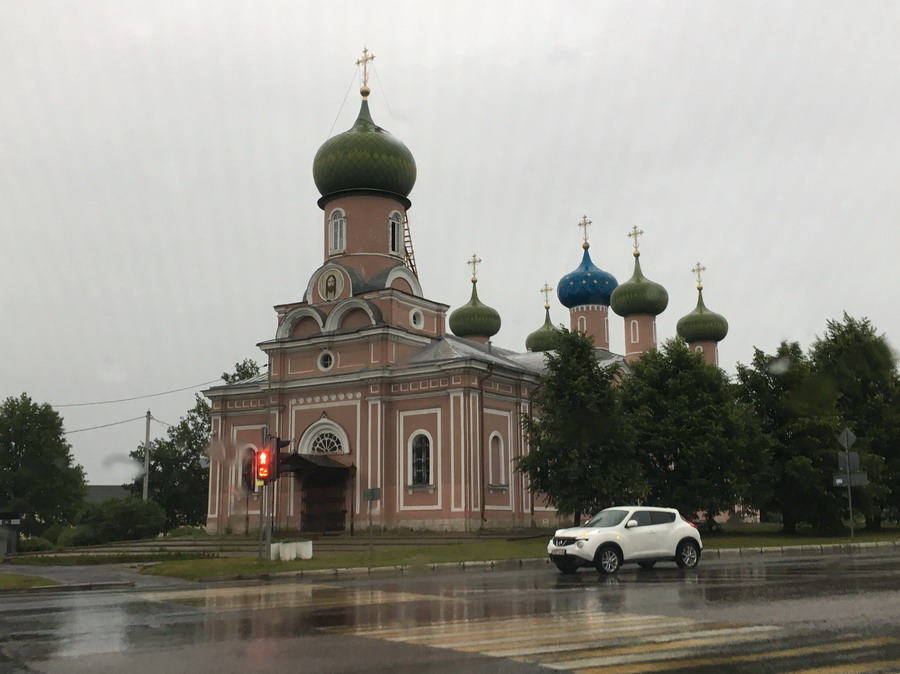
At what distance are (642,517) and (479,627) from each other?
9.91m

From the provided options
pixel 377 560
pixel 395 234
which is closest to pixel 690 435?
pixel 377 560

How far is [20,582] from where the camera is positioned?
1919 cm

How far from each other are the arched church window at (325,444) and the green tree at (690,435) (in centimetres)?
1217

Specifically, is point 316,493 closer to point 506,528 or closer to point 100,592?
point 506,528

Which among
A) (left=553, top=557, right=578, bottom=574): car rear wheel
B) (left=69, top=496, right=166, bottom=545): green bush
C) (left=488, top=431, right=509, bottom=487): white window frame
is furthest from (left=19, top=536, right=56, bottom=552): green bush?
(left=553, top=557, right=578, bottom=574): car rear wheel

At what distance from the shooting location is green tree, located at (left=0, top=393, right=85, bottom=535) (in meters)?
58.4

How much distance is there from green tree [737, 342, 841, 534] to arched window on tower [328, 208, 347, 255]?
18.1 m

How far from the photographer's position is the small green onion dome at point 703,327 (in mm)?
57969

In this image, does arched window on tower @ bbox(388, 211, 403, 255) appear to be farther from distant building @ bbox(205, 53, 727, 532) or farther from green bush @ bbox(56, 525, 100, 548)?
green bush @ bbox(56, 525, 100, 548)

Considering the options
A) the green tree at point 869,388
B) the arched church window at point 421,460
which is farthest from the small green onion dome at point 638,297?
the arched church window at point 421,460

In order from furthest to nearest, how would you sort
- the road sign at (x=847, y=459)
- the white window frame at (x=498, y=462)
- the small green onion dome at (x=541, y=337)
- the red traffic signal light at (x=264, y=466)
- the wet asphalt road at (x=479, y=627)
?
the small green onion dome at (x=541, y=337) < the white window frame at (x=498, y=462) < the road sign at (x=847, y=459) < the red traffic signal light at (x=264, y=466) < the wet asphalt road at (x=479, y=627)

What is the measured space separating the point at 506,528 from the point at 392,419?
6299 millimetres

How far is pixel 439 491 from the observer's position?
3503cm

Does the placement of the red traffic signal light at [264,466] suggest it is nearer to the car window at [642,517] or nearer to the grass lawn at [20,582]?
the grass lawn at [20,582]
